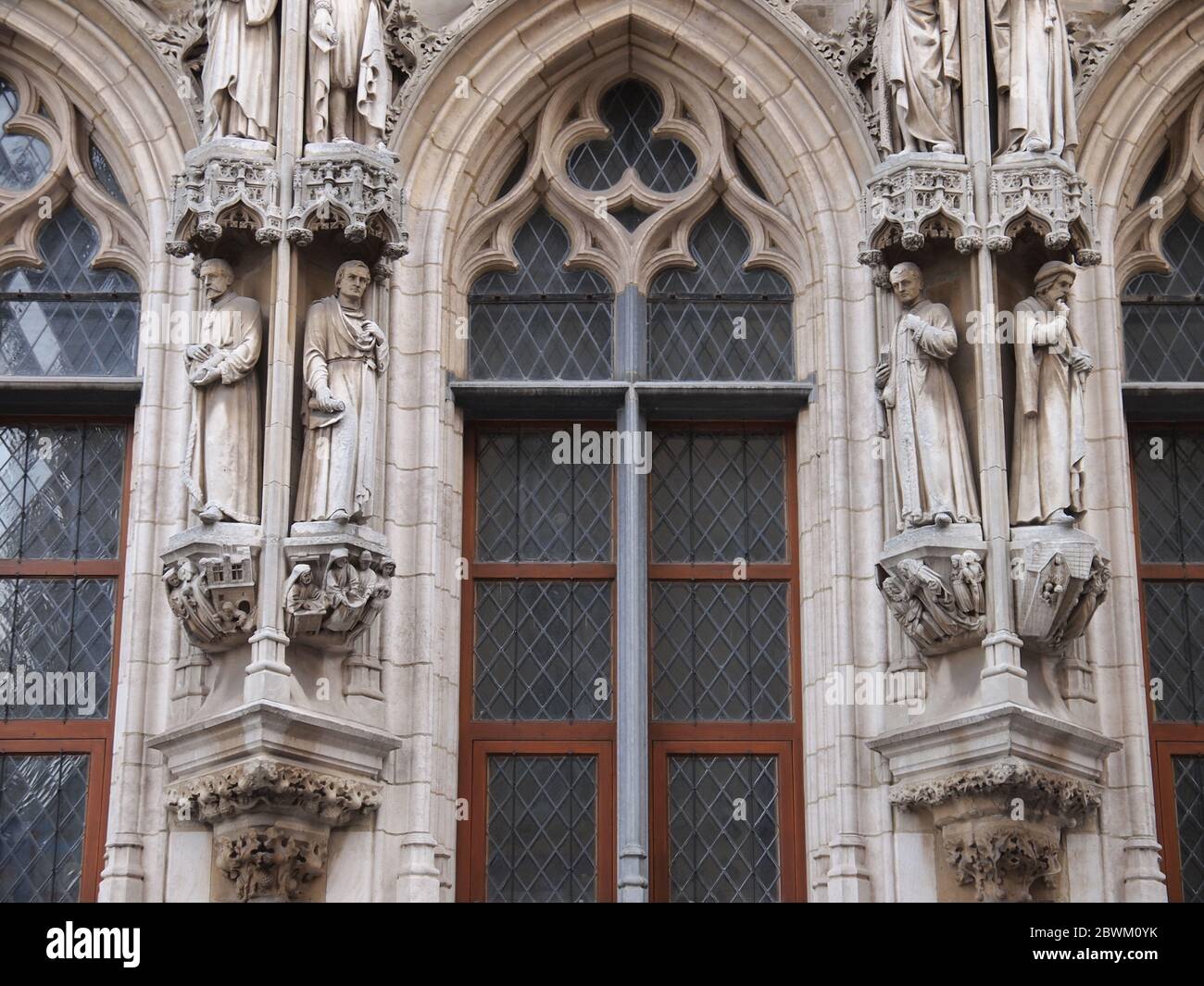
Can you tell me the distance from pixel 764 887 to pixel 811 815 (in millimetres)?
508

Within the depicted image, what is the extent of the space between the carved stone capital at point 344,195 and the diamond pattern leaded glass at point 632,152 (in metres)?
1.86

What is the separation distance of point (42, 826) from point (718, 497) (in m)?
4.56

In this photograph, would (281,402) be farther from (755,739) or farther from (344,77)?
(755,739)

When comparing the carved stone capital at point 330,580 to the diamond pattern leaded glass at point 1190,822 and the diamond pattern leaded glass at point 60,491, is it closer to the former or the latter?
the diamond pattern leaded glass at point 60,491

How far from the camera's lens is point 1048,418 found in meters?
16.9

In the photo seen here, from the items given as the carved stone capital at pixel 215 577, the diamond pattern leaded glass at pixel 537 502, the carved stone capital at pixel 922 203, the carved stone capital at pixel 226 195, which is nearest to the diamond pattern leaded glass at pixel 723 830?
the diamond pattern leaded glass at pixel 537 502

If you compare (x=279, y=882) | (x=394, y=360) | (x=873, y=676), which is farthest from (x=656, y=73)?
(x=279, y=882)

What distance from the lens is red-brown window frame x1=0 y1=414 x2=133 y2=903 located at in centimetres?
1709

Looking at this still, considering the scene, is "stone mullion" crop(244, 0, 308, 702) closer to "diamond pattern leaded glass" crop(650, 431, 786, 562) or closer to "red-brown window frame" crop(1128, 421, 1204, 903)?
"diamond pattern leaded glass" crop(650, 431, 786, 562)

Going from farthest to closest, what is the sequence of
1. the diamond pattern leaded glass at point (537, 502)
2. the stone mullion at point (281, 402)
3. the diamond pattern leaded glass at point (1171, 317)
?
the diamond pattern leaded glass at point (1171, 317), the diamond pattern leaded glass at point (537, 502), the stone mullion at point (281, 402)

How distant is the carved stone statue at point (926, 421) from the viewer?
1675 centimetres

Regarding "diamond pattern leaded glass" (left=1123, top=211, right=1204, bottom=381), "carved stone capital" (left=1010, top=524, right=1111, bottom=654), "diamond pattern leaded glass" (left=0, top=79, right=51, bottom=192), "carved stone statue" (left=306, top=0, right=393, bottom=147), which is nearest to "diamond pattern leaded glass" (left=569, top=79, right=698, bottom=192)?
"carved stone statue" (left=306, top=0, right=393, bottom=147)

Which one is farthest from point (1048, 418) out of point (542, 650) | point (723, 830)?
point (542, 650)

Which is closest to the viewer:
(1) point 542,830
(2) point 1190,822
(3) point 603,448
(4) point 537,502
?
(1) point 542,830
